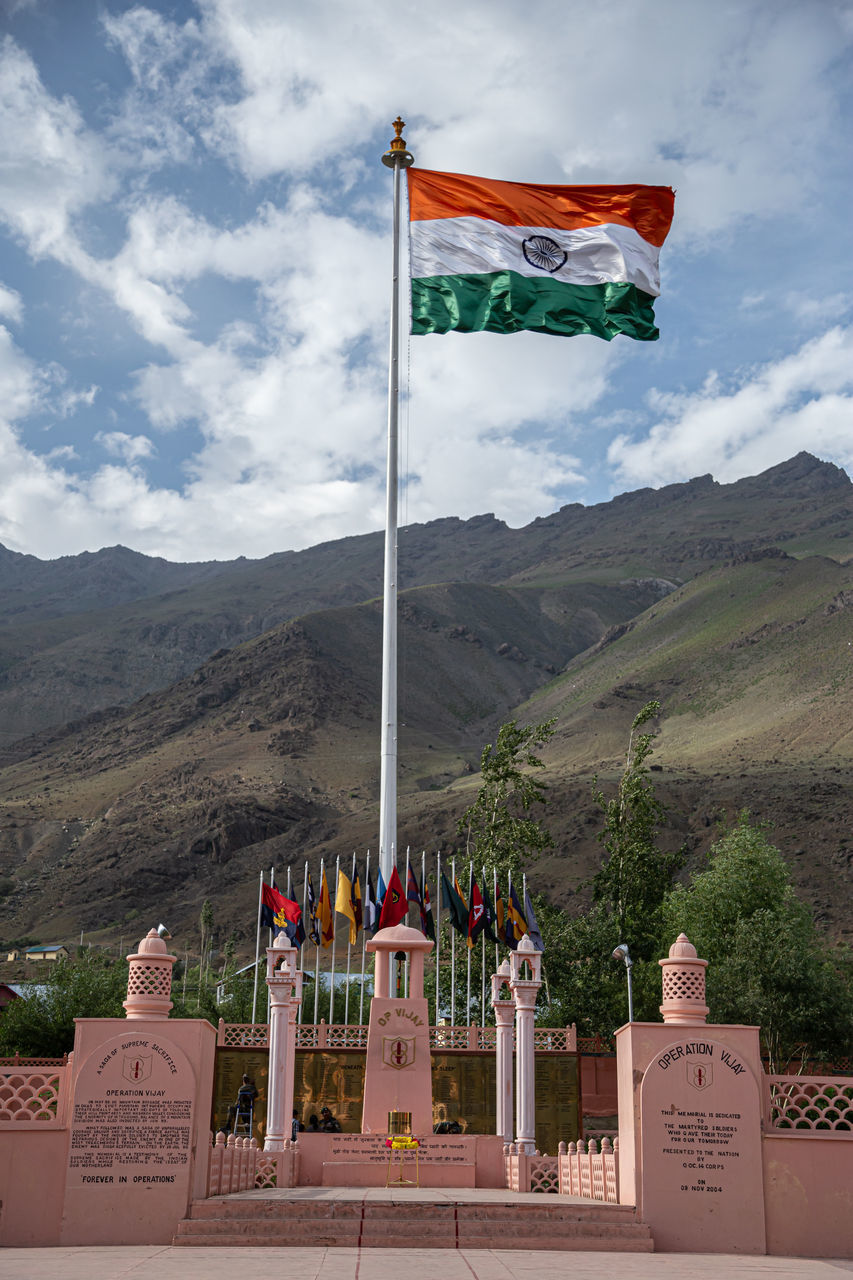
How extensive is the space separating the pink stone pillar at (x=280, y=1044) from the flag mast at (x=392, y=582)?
234 centimetres

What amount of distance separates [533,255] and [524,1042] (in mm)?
13165

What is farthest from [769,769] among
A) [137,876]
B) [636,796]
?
[137,876]

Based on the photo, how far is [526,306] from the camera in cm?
2128

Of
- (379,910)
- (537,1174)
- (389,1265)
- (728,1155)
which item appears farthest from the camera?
(379,910)

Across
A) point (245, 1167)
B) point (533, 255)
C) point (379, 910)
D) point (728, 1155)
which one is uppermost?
point (533, 255)

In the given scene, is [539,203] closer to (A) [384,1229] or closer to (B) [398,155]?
(B) [398,155]

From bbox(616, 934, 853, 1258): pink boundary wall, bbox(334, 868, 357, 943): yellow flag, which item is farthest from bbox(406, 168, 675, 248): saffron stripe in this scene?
bbox(616, 934, 853, 1258): pink boundary wall

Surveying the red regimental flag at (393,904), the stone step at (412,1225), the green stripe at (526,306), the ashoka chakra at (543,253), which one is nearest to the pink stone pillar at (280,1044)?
the red regimental flag at (393,904)

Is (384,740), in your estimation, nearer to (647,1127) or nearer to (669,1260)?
(647,1127)

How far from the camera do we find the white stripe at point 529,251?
2098cm

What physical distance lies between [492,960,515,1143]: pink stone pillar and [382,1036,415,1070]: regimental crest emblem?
156 cm

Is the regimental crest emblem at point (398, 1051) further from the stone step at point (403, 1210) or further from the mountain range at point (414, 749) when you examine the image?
the mountain range at point (414, 749)

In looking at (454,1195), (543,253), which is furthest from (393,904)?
(543,253)

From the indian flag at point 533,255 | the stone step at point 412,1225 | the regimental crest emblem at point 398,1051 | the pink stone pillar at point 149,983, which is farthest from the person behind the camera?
the indian flag at point 533,255
